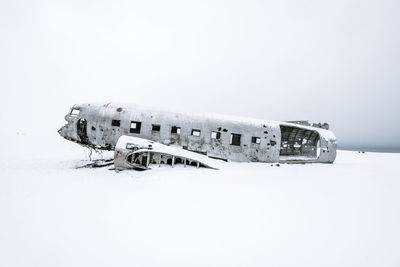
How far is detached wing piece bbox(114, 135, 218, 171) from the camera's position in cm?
1030

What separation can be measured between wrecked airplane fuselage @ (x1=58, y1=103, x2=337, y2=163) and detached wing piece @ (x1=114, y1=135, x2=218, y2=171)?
176cm

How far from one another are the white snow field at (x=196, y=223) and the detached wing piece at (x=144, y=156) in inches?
82.5

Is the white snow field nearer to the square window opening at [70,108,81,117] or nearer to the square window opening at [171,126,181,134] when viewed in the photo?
the square window opening at [171,126,181,134]

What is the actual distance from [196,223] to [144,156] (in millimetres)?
7119

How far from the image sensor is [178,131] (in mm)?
13023

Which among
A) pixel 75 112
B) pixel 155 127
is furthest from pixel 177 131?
pixel 75 112

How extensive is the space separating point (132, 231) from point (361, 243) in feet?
16.1

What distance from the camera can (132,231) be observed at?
4.27 metres

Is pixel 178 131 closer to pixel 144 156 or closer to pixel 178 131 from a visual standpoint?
pixel 178 131

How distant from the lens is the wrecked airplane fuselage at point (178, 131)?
12.8 metres

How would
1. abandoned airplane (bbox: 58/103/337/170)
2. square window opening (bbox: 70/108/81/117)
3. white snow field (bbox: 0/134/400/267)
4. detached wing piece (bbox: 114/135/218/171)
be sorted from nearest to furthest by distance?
white snow field (bbox: 0/134/400/267) → detached wing piece (bbox: 114/135/218/171) → abandoned airplane (bbox: 58/103/337/170) → square window opening (bbox: 70/108/81/117)

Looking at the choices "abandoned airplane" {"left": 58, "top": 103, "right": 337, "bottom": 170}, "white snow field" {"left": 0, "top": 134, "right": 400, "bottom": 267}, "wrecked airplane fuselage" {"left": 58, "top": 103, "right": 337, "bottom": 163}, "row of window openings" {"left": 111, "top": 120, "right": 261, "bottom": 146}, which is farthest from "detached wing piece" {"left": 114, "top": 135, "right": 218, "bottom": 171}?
"white snow field" {"left": 0, "top": 134, "right": 400, "bottom": 267}

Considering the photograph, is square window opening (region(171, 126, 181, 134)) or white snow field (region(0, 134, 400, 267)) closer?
white snow field (region(0, 134, 400, 267))

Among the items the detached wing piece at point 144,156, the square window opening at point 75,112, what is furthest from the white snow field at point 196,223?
the square window opening at point 75,112
